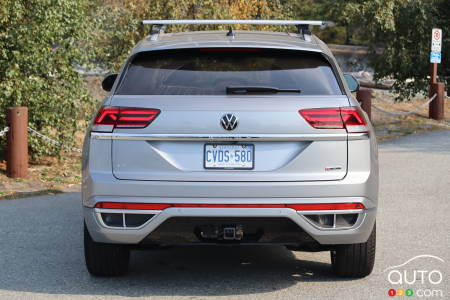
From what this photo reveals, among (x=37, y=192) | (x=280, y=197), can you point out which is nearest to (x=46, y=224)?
(x=37, y=192)

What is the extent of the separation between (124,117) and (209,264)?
1717 millimetres

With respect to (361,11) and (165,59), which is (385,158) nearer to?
(165,59)

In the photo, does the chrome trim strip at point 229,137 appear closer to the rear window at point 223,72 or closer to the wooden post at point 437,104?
the rear window at point 223,72

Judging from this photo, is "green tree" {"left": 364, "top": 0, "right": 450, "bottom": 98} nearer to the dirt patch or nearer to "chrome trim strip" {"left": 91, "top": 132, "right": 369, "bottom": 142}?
the dirt patch

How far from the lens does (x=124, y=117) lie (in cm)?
569

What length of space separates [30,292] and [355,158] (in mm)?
2317

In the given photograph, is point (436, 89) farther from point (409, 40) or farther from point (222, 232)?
point (222, 232)

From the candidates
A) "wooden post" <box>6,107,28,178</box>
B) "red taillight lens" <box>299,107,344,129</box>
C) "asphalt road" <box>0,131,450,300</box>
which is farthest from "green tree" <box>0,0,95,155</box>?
"red taillight lens" <box>299,107,344,129</box>

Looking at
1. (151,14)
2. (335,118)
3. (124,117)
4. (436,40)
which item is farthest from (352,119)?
(436,40)

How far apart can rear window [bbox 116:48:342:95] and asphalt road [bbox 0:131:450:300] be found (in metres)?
1.33

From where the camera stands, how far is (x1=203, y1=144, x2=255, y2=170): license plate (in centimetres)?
563

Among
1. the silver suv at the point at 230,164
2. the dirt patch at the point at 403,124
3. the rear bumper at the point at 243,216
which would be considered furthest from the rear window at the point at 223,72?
the dirt patch at the point at 403,124

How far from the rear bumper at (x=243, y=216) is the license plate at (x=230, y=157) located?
221 mm

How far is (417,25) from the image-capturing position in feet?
78.2
